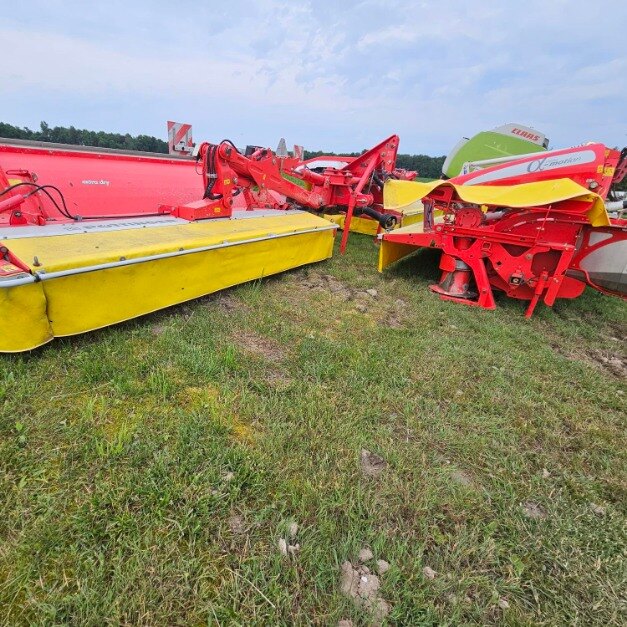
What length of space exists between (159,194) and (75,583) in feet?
15.4

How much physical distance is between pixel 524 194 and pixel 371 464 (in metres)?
3.07

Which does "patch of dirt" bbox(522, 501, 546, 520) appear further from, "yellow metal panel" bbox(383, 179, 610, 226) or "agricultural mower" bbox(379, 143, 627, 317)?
"yellow metal panel" bbox(383, 179, 610, 226)

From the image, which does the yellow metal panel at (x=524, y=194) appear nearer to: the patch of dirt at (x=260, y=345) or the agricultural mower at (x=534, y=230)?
the agricultural mower at (x=534, y=230)

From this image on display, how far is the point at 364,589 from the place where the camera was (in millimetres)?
1361

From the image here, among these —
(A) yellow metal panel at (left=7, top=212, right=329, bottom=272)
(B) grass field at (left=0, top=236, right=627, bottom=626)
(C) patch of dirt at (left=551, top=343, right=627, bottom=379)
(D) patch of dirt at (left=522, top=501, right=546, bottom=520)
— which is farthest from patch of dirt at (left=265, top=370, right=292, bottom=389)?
(C) patch of dirt at (left=551, top=343, right=627, bottom=379)

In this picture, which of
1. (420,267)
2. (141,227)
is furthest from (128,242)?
(420,267)

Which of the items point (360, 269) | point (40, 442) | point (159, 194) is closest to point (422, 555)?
point (40, 442)

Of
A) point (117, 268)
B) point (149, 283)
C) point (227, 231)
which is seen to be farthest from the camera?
point (227, 231)

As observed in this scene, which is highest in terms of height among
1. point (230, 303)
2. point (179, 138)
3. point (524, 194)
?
point (179, 138)

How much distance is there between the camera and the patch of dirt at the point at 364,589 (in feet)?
4.27

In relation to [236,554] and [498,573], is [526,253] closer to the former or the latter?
[498,573]

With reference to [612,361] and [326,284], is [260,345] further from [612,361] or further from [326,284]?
[612,361]

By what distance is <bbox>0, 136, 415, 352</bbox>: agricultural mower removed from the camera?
2.30m

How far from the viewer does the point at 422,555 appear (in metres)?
1.47
